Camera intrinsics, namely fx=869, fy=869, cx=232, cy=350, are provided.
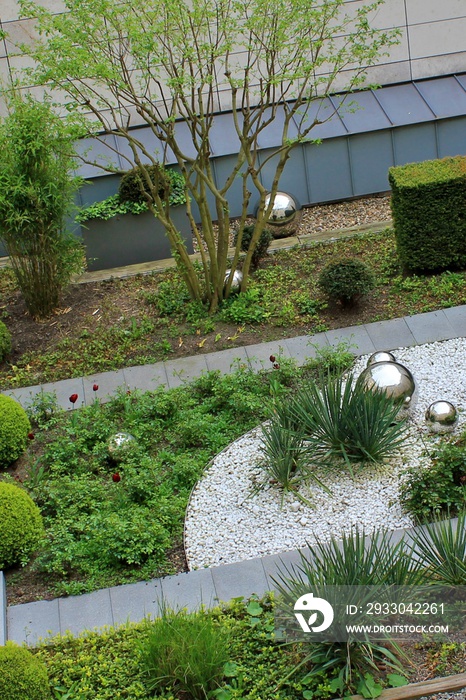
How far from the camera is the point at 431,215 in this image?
10.3 m

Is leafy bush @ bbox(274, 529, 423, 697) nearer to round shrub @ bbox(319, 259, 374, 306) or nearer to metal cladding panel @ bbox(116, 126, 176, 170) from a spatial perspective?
round shrub @ bbox(319, 259, 374, 306)

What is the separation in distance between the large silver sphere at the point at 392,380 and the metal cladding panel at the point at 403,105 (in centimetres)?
676

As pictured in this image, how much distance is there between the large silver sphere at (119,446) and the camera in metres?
7.70

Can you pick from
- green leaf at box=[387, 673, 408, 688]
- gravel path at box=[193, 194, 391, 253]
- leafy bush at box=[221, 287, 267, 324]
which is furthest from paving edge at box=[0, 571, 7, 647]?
gravel path at box=[193, 194, 391, 253]

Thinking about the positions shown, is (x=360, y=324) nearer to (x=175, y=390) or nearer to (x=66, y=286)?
(x=175, y=390)

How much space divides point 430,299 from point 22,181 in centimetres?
489

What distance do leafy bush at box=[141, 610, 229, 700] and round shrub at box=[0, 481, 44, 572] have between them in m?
1.67

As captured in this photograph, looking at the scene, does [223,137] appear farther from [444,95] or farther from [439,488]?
[439,488]

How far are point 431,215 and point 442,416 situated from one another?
3703 mm

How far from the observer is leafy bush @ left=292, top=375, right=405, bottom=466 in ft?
23.1

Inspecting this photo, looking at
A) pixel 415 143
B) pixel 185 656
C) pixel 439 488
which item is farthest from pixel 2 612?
pixel 415 143

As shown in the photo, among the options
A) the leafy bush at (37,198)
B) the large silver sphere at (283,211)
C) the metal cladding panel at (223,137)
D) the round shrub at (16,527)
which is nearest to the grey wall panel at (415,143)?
the large silver sphere at (283,211)

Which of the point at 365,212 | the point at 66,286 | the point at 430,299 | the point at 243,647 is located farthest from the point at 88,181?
the point at 243,647

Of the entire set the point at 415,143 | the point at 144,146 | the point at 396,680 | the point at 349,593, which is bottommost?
the point at 396,680
